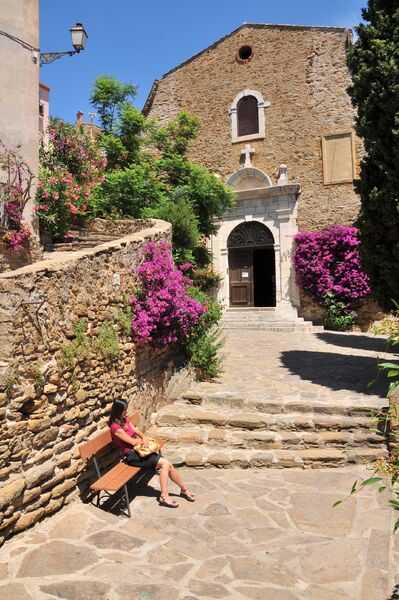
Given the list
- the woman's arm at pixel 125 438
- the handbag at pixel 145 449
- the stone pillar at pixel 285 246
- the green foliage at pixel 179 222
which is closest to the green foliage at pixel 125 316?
the woman's arm at pixel 125 438

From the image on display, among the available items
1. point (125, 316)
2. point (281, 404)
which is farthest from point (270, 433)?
point (125, 316)

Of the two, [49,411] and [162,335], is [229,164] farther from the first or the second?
[49,411]

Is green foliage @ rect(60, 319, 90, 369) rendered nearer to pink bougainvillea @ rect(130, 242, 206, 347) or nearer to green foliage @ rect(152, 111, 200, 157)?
pink bougainvillea @ rect(130, 242, 206, 347)

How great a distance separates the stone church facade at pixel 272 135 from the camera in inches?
576

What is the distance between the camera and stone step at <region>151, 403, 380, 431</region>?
5.83 metres

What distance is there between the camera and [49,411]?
418 cm

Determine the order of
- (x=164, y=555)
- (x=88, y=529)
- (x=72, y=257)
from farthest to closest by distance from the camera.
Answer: (x=72, y=257) < (x=88, y=529) < (x=164, y=555)

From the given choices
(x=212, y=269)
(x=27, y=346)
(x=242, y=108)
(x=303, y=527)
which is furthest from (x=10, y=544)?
(x=242, y=108)

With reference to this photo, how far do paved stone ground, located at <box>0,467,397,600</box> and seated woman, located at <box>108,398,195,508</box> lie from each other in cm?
11

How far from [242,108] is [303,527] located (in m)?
14.7

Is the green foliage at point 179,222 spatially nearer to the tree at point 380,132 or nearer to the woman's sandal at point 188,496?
the tree at point 380,132

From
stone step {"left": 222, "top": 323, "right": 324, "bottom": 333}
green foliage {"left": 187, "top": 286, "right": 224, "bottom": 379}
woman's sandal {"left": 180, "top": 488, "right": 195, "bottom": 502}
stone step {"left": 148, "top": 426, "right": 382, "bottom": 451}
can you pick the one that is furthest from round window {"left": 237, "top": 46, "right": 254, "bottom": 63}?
woman's sandal {"left": 180, "top": 488, "right": 195, "bottom": 502}

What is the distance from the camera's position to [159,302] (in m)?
6.18

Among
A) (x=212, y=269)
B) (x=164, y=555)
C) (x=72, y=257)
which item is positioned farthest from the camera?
(x=212, y=269)
